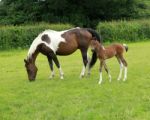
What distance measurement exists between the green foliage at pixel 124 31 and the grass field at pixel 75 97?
17.5 meters

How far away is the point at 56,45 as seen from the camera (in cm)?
1410

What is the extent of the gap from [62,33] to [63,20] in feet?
100.0

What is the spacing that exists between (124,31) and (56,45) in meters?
20.4

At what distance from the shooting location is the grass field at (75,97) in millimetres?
8997

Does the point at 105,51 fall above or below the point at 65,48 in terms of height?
above

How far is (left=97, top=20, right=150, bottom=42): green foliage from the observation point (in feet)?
109

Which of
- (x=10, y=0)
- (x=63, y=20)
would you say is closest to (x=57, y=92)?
(x=63, y=20)

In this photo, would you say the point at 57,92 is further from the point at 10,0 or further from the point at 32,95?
the point at 10,0

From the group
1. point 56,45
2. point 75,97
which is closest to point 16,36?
point 56,45

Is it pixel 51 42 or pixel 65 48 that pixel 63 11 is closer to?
pixel 65 48

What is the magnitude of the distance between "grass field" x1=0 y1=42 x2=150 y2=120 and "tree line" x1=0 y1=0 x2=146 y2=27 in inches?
1166

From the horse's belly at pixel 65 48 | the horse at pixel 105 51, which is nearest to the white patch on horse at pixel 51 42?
the horse's belly at pixel 65 48

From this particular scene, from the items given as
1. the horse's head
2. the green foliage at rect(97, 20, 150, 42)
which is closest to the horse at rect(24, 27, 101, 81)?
the horse's head

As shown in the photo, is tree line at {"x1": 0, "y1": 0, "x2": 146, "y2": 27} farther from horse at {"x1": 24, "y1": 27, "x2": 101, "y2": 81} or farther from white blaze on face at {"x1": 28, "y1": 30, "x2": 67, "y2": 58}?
white blaze on face at {"x1": 28, "y1": 30, "x2": 67, "y2": 58}
